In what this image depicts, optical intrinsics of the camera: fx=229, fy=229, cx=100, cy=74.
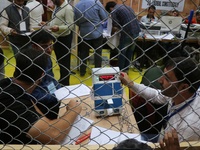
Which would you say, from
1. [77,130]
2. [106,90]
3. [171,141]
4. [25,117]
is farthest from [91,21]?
[171,141]

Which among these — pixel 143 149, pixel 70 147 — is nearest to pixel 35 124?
pixel 70 147

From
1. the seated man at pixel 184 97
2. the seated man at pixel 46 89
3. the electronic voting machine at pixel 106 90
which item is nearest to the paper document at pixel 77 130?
the electronic voting machine at pixel 106 90

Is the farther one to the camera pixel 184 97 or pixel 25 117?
pixel 184 97

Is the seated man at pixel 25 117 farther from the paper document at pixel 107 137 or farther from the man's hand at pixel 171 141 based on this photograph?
the man's hand at pixel 171 141

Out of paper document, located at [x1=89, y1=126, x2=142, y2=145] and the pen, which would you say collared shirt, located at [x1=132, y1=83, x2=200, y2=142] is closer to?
paper document, located at [x1=89, y1=126, x2=142, y2=145]

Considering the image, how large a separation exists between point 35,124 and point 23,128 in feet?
0.22

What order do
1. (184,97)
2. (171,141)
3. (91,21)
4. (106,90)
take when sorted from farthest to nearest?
(91,21), (106,90), (184,97), (171,141)

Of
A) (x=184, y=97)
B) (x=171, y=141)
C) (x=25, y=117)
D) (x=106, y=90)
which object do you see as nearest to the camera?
(x=171, y=141)

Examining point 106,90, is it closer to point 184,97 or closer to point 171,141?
point 184,97

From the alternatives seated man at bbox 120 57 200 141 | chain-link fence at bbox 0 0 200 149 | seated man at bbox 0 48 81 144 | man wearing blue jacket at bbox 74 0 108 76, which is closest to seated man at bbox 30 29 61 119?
chain-link fence at bbox 0 0 200 149

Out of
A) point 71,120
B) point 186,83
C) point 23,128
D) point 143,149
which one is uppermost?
point 143,149

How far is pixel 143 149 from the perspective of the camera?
2.45 ft

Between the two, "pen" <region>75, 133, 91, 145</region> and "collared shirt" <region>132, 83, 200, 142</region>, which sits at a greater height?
"collared shirt" <region>132, 83, 200, 142</region>

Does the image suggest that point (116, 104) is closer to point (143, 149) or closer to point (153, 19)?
point (143, 149)
